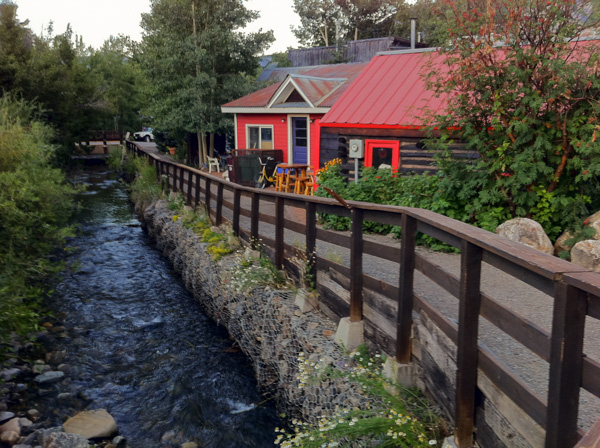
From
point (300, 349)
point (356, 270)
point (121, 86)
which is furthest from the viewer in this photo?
point (121, 86)

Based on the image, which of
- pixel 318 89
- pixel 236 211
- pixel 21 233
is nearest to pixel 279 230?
pixel 236 211

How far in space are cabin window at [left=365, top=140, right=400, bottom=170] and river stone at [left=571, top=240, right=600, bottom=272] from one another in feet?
14.1

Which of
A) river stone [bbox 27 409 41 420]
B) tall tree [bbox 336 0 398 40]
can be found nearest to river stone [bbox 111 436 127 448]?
river stone [bbox 27 409 41 420]

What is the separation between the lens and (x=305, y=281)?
6566mm

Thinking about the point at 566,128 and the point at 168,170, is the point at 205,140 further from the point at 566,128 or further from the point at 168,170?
the point at 566,128

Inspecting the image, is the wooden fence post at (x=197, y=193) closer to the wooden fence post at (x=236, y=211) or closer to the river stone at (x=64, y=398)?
the wooden fence post at (x=236, y=211)

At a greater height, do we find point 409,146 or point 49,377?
point 409,146

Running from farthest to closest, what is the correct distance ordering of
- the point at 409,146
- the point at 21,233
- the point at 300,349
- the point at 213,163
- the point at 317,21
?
the point at 317,21 < the point at 213,163 < the point at 409,146 < the point at 21,233 < the point at 300,349

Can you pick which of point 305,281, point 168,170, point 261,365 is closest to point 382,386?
point 305,281

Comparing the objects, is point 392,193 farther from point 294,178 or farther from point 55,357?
point 55,357

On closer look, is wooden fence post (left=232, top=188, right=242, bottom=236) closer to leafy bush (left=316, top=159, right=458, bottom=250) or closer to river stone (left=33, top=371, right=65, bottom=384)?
leafy bush (left=316, top=159, right=458, bottom=250)

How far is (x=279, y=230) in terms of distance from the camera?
7.44 m

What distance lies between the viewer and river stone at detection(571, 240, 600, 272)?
24.6 ft

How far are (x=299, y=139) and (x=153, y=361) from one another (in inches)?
500
